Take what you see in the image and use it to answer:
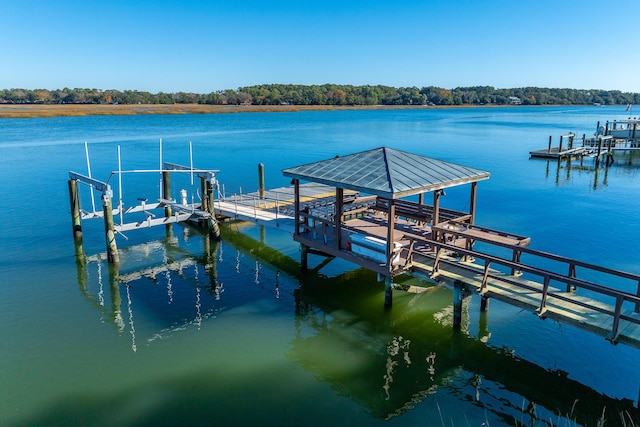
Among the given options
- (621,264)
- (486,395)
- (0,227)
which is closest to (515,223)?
(621,264)

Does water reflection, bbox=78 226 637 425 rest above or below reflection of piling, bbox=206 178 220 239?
below

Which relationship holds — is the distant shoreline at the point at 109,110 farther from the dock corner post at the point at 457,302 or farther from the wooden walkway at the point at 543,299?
the dock corner post at the point at 457,302

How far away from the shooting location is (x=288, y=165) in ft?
140

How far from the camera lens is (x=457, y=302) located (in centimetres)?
1249

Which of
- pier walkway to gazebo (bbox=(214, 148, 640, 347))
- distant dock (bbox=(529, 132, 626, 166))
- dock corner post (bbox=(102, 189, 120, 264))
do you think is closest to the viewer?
pier walkway to gazebo (bbox=(214, 148, 640, 347))

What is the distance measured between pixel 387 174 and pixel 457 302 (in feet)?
12.9

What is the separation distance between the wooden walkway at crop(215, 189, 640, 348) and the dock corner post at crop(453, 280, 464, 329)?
0.29 ft

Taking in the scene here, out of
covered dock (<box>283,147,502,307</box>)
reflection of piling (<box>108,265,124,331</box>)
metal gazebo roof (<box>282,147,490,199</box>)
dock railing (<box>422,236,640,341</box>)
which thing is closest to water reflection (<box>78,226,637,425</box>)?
reflection of piling (<box>108,265,124,331</box>)

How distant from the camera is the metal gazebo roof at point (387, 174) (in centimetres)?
1282

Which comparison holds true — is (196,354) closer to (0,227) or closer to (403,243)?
(403,243)

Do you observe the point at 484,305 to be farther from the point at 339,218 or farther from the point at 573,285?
the point at 339,218

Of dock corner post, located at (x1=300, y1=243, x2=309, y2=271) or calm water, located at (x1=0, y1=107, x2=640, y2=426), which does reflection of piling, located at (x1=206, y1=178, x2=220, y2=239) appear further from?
dock corner post, located at (x1=300, y1=243, x2=309, y2=271)

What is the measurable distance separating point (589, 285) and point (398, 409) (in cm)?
474

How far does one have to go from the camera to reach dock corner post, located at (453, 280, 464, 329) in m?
12.2
